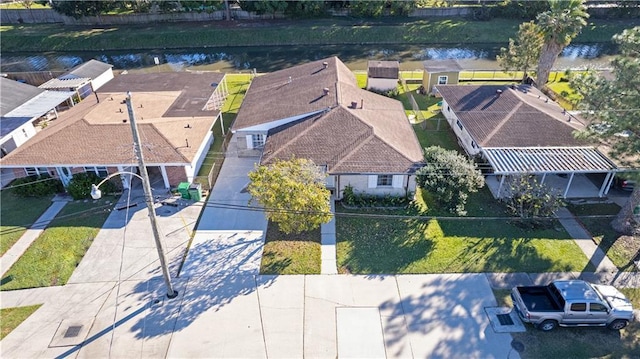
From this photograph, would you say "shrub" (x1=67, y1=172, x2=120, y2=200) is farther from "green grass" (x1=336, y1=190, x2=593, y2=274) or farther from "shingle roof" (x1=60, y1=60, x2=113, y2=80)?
"shingle roof" (x1=60, y1=60, x2=113, y2=80)

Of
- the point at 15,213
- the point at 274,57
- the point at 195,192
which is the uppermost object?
the point at 274,57

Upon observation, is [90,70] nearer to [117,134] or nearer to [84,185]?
[117,134]

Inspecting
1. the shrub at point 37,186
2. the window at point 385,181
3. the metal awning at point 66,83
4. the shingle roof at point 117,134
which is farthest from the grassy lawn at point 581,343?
the metal awning at point 66,83

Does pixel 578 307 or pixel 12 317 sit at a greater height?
pixel 578 307

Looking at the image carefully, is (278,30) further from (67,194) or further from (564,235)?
(564,235)

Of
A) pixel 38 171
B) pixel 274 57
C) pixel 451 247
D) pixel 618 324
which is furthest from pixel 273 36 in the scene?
pixel 618 324


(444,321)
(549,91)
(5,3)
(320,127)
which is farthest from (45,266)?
(5,3)

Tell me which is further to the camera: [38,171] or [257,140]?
[257,140]

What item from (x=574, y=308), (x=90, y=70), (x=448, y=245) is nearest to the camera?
(x=574, y=308)
